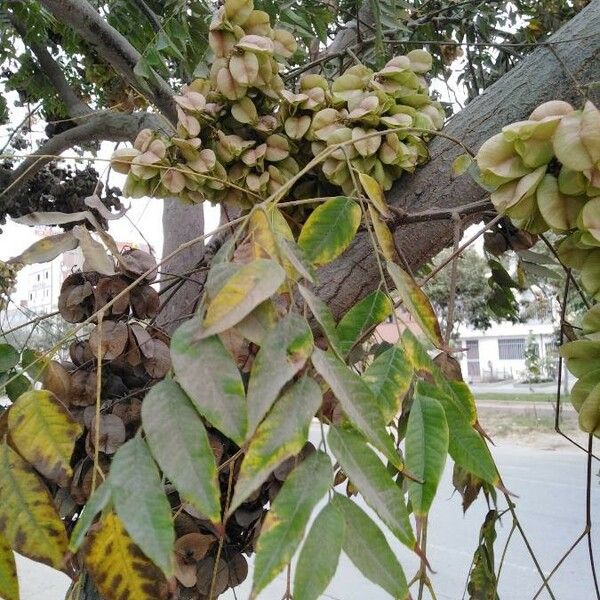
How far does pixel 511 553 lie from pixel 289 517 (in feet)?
9.14

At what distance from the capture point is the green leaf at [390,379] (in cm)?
30

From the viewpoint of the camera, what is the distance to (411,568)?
2477 mm

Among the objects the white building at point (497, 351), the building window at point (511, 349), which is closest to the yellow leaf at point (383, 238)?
the white building at point (497, 351)

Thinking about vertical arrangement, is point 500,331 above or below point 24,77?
below

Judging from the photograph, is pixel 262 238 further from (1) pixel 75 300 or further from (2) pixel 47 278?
(2) pixel 47 278

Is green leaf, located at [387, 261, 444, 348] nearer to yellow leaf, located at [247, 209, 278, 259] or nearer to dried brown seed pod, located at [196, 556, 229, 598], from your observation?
yellow leaf, located at [247, 209, 278, 259]

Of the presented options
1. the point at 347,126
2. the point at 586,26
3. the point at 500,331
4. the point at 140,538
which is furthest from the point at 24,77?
the point at 500,331

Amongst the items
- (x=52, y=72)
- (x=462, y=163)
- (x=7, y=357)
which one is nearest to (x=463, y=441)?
(x=462, y=163)

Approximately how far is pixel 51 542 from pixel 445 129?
49 cm

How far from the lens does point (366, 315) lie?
349 millimetres

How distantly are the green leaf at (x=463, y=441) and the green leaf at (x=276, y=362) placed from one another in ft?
0.26

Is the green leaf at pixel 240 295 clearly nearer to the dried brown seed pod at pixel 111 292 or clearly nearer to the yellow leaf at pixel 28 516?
the yellow leaf at pixel 28 516

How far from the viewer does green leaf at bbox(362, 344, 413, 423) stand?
297 mm

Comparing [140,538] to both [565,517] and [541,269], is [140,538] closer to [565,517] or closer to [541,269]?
[541,269]
